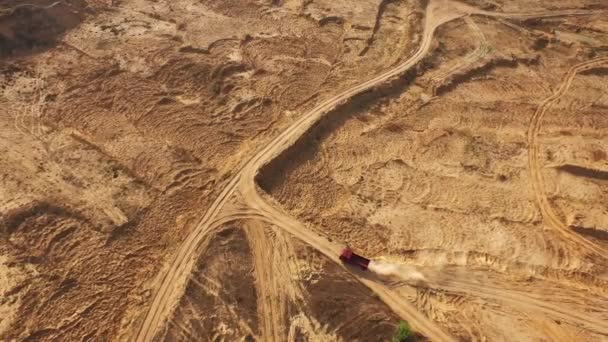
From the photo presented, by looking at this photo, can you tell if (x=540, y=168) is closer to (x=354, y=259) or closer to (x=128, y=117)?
(x=354, y=259)

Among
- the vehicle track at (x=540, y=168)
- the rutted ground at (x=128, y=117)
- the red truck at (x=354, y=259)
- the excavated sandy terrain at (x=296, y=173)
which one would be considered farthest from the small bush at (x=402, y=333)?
the vehicle track at (x=540, y=168)

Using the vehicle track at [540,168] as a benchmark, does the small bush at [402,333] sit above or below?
below

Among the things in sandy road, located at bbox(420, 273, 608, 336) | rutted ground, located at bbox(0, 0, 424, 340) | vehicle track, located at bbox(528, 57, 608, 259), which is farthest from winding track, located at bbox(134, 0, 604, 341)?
vehicle track, located at bbox(528, 57, 608, 259)

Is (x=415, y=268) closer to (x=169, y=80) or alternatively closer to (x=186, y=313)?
(x=186, y=313)

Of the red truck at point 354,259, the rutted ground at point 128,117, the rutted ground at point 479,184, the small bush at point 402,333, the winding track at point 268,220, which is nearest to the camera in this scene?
the small bush at point 402,333

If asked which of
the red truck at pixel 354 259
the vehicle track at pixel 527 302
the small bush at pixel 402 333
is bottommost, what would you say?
the small bush at pixel 402 333

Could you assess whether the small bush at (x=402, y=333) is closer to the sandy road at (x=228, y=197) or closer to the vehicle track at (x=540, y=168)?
the sandy road at (x=228, y=197)
